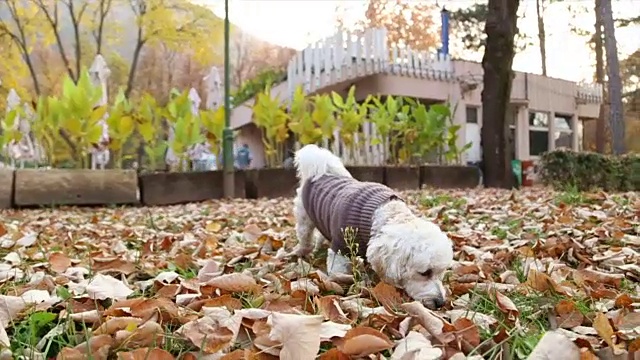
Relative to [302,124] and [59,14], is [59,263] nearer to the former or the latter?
[302,124]

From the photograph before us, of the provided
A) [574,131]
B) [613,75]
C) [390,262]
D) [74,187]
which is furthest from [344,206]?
[574,131]

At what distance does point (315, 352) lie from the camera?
138 cm

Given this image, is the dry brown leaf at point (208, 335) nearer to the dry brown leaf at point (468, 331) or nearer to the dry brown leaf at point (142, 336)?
the dry brown leaf at point (142, 336)

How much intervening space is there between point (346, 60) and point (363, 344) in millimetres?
11942

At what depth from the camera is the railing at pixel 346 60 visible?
13039mm

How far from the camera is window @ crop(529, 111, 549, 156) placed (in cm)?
1931

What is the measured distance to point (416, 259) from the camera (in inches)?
82.1

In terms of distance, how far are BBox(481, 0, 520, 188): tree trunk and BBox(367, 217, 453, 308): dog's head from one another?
27.1ft

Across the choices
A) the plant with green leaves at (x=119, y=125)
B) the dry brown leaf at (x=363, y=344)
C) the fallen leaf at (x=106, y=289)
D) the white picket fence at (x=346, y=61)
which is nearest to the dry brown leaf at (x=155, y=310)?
the fallen leaf at (x=106, y=289)

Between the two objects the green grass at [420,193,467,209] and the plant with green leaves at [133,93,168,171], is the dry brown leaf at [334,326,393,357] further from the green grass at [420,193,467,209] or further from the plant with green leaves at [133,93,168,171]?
the plant with green leaves at [133,93,168,171]

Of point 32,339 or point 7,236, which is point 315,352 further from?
point 7,236

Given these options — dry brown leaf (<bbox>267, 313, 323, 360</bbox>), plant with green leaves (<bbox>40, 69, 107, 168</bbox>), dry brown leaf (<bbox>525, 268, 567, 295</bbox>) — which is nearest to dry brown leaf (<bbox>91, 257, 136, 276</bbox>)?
dry brown leaf (<bbox>267, 313, 323, 360</bbox>)

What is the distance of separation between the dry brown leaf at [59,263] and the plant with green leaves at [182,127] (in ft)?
20.3

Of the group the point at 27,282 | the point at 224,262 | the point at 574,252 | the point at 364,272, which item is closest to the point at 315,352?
the point at 364,272
